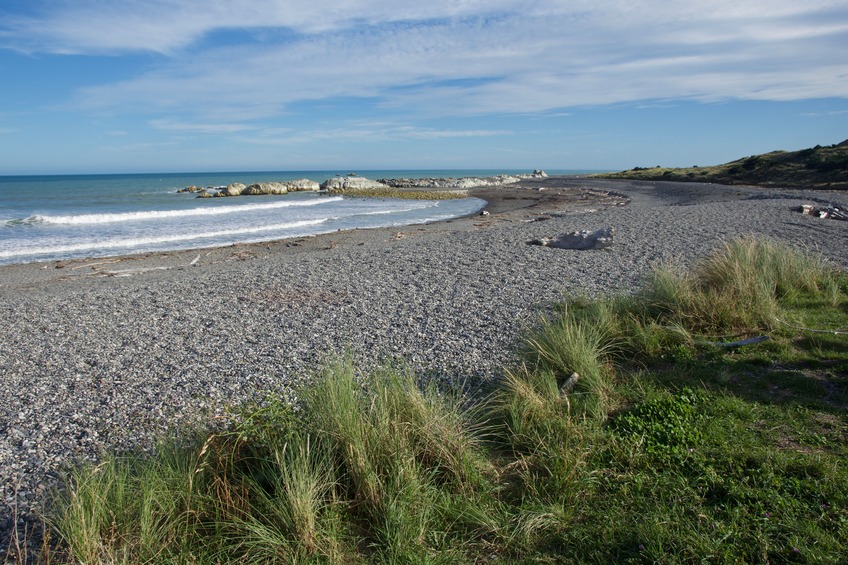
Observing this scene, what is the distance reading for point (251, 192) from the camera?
55344mm

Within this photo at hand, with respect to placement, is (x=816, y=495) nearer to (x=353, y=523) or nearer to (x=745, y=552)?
(x=745, y=552)

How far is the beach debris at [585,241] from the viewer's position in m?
13.8

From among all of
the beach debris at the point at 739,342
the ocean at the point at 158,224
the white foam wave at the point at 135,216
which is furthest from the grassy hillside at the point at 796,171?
the white foam wave at the point at 135,216

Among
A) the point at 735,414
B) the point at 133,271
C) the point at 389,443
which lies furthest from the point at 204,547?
the point at 133,271

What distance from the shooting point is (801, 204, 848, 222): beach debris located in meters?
18.1

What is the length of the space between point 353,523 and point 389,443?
54 cm

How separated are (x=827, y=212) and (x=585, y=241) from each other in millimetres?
10462

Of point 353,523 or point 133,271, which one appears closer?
point 353,523

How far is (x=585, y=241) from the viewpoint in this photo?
14.1m

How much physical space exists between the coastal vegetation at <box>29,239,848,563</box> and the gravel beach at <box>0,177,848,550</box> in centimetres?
91

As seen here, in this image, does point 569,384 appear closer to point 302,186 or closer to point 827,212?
point 827,212

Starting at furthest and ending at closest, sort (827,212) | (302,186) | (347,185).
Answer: (347,185), (302,186), (827,212)

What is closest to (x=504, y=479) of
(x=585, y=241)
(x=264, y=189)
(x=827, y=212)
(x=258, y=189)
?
(x=585, y=241)

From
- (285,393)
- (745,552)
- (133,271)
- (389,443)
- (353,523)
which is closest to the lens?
(745,552)
